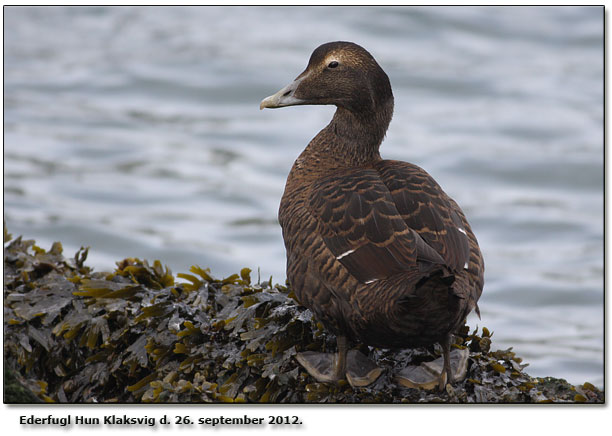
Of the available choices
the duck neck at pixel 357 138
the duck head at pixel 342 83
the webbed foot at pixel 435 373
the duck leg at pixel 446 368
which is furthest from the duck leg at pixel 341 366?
the duck head at pixel 342 83

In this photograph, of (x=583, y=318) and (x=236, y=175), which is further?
(x=236, y=175)

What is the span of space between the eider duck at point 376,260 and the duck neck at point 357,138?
21cm

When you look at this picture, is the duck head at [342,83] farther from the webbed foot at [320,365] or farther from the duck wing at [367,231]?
the webbed foot at [320,365]

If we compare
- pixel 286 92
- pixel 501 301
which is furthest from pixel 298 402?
pixel 501 301

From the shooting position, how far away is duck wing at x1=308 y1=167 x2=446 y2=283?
3.48 metres

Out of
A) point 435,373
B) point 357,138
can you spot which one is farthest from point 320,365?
point 357,138

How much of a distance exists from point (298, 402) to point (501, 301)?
471 cm

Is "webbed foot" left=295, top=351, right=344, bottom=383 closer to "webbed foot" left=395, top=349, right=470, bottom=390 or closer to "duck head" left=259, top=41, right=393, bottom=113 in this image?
"webbed foot" left=395, top=349, right=470, bottom=390

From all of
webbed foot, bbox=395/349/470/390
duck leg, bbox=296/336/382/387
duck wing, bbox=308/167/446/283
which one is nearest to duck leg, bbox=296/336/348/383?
duck leg, bbox=296/336/382/387

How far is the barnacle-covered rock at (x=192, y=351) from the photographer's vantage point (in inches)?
141

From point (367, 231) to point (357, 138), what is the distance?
0.94 meters

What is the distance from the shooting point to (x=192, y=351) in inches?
150

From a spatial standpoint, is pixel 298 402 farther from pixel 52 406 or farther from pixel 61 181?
pixel 61 181

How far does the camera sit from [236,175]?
1020cm
